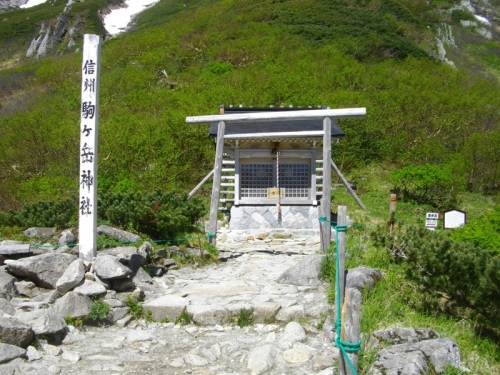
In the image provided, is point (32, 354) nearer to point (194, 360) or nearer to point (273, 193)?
point (194, 360)

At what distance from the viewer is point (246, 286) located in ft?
23.2

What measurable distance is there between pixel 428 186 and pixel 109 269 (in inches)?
506

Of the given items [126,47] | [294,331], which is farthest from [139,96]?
[294,331]

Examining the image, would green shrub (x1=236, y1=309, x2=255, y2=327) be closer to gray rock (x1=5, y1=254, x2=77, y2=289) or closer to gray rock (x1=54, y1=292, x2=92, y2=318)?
gray rock (x1=54, y1=292, x2=92, y2=318)

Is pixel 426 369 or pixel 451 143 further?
pixel 451 143

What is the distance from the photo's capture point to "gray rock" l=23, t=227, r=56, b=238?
29.2 ft

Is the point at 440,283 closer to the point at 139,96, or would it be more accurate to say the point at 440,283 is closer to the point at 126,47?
the point at 139,96

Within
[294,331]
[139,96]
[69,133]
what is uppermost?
[139,96]

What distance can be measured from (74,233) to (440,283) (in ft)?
20.9

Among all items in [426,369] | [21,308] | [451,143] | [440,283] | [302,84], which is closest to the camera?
[426,369]

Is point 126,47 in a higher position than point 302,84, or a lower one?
higher

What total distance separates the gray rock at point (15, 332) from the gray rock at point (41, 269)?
1701mm

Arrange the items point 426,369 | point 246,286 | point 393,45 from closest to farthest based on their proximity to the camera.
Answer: point 426,369 < point 246,286 < point 393,45

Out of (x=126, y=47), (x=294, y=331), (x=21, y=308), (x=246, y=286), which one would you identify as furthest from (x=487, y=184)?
(x=126, y=47)
